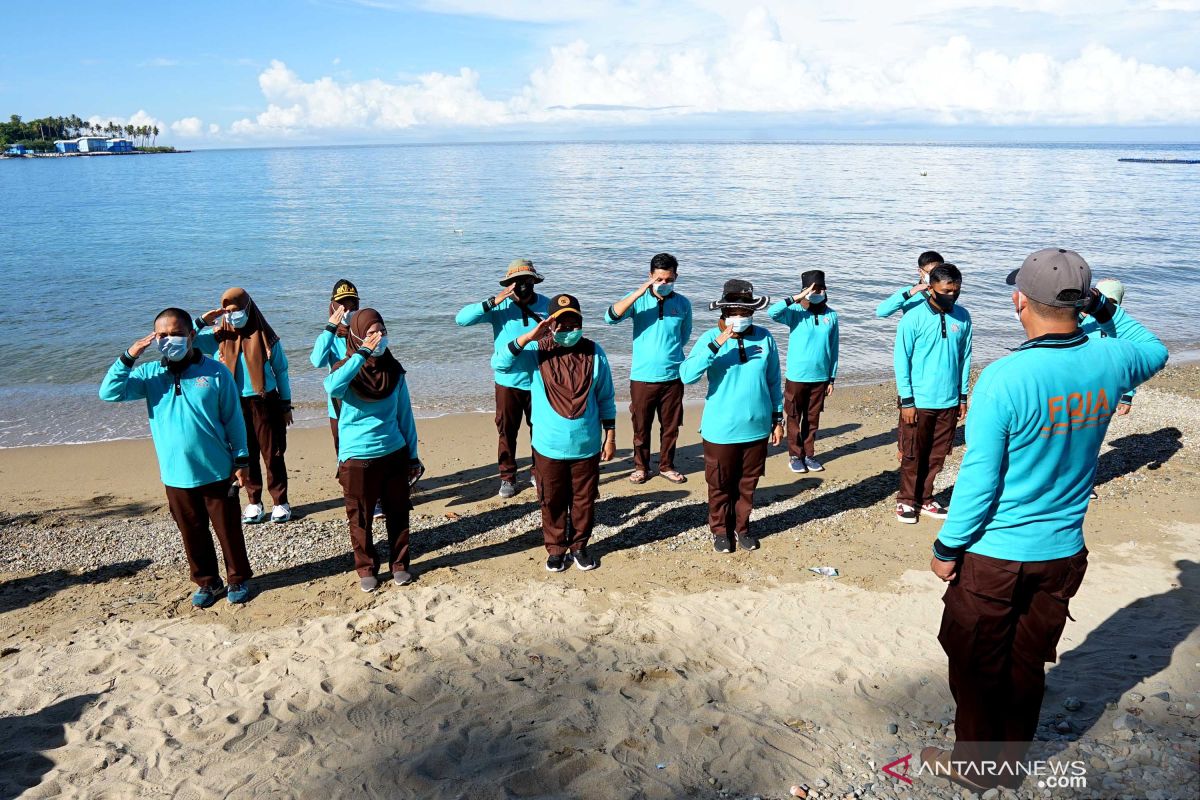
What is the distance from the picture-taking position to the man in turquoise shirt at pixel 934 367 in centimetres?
695

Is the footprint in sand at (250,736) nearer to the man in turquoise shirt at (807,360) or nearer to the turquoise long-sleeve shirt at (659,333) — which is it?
the turquoise long-sleeve shirt at (659,333)

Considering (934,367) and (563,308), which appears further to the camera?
(934,367)

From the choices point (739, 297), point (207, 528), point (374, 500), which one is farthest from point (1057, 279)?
point (207, 528)

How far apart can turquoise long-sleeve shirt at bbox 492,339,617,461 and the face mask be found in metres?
2.25

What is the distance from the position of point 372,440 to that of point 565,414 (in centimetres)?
143

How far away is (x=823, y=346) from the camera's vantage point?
8.89 m

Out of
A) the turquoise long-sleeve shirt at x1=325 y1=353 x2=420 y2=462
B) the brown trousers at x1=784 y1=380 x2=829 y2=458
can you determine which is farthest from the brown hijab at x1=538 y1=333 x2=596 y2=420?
the brown trousers at x1=784 y1=380 x2=829 y2=458

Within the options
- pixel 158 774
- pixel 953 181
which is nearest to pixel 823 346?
pixel 158 774

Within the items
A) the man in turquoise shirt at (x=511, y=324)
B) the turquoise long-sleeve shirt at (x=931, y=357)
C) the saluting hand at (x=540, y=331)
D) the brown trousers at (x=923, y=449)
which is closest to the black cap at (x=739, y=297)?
the saluting hand at (x=540, y=331)

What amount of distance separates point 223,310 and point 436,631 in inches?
140

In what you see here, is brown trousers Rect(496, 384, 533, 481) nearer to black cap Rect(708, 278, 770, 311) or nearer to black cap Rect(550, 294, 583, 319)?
black cap Rect(550, 294, 583, 319)

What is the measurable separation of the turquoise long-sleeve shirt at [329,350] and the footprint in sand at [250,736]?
2.77 meters

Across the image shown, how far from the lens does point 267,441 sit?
7.62 meters

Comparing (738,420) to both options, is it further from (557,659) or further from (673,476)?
(673,476)
